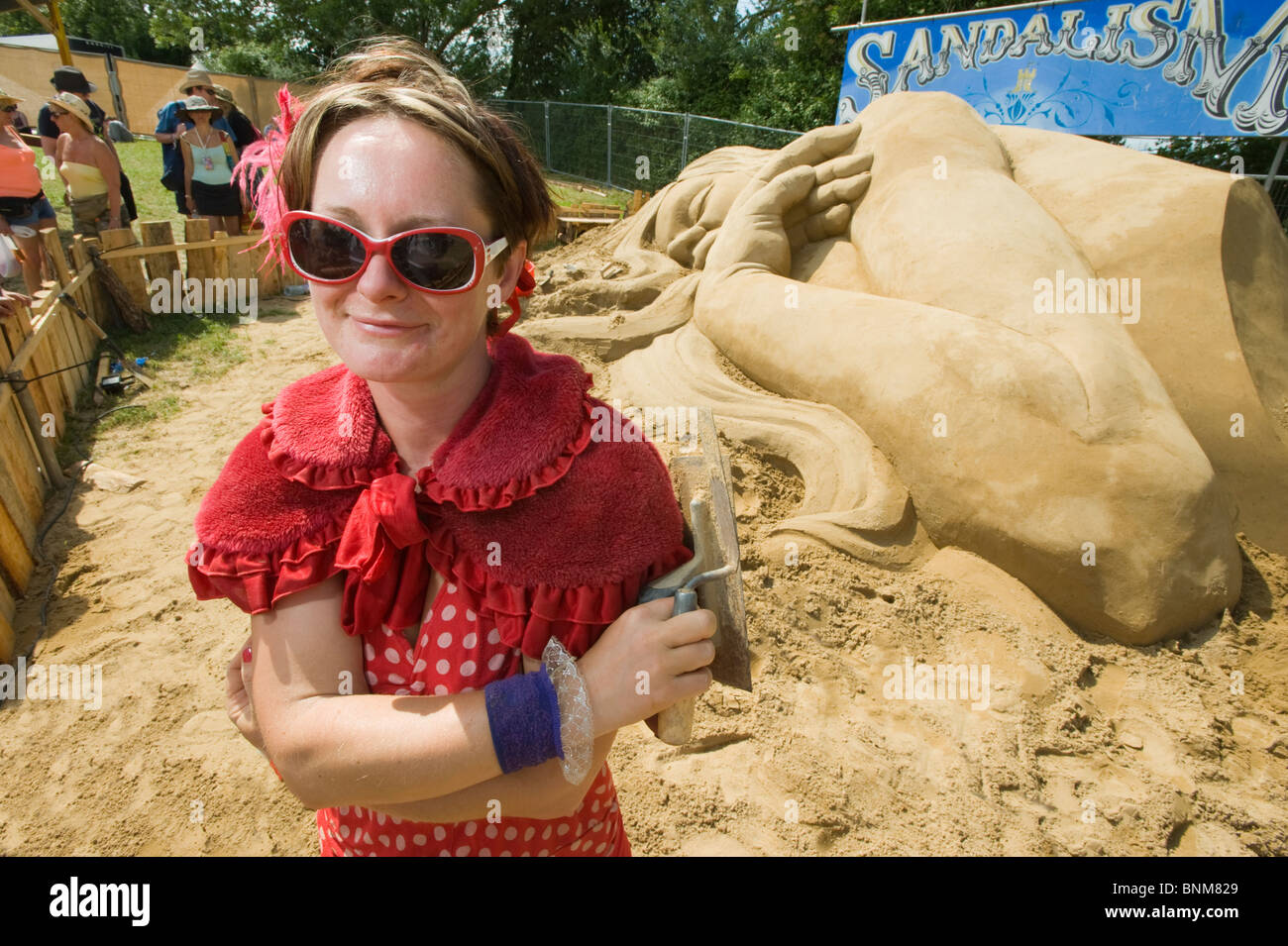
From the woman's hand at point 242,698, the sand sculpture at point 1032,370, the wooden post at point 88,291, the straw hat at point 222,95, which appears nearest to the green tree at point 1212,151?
the sand sculpture at point 1032,370

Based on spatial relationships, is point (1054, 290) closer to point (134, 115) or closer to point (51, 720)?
point (51, 720)

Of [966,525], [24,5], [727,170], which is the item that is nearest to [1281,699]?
[966,525]

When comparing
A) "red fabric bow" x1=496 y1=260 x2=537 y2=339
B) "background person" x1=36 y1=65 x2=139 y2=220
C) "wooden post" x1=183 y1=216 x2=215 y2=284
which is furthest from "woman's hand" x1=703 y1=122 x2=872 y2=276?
"background person" x1=36 y1=65 x2=139 y2=220

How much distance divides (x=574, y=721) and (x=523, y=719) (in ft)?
0.21

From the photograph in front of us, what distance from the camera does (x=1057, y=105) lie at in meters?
8.11

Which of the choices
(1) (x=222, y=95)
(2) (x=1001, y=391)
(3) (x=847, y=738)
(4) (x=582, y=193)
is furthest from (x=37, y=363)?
(4) (x=582, y=193)

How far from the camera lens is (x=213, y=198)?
737 centimetres

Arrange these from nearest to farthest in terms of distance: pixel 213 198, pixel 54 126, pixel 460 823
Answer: pixel 460 823, pixel 54 126, pixel 213 198

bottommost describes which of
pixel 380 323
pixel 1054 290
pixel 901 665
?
pixel 901 665

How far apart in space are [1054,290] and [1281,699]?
6.37ft

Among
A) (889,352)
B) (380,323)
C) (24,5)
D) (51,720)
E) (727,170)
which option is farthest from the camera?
(24,5)

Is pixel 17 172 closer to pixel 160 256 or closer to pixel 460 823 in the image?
pixel 160 256

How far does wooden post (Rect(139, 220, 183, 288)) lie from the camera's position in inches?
257

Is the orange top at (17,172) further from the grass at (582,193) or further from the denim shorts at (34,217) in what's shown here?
the grass at (582,193)
